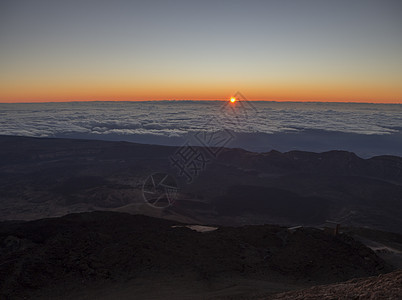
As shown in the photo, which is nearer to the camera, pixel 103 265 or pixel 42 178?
pixel 103 265

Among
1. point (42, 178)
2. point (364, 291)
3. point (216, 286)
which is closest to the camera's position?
point (364, 291)

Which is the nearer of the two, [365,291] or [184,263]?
[365,291]

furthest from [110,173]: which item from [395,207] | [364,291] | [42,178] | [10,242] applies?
[364,291]

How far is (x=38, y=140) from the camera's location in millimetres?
113188

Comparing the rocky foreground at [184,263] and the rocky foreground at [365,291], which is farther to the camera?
the rocky foreground at [184,263]

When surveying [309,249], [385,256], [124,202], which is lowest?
[124,202]

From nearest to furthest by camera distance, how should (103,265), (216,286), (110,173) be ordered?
(216,286) < (103,265) < (110,173)

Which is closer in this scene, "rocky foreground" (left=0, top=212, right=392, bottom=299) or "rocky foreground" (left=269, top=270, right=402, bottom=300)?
"rocky foreground" (left=269, top=270, right=402, bottom=300)

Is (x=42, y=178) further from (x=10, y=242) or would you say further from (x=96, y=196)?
(x=10, y=242)

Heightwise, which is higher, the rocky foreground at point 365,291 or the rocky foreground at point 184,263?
the rocky foreground at point 365,291

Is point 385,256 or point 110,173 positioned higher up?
point 385,256

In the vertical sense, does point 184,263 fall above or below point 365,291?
below

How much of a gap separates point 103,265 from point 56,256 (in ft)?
8.09

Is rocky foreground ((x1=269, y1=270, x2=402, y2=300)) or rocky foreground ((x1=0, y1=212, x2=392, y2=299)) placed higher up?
rocky foreground ((x1=269, y1=270, x2=402, y2=300))
